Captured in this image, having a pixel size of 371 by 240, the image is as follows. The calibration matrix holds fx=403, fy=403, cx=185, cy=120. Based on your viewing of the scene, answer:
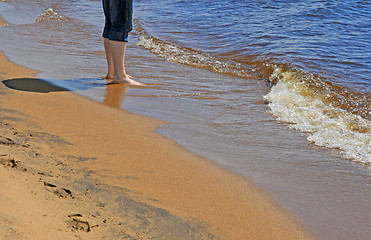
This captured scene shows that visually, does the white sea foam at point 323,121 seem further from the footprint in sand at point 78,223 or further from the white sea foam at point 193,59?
the footprint in sand at point 78,223

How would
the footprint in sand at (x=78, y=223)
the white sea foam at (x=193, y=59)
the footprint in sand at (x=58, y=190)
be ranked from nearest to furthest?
the footprint in sand at (x=78, y=223)
the footprint in sand at (x=58, y=190)
the white sea foam at (x=193, y=59)

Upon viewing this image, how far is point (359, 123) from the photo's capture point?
3.97 metres

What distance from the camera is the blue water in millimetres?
2840

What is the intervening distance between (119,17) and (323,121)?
2.44m

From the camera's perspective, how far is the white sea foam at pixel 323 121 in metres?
3.38

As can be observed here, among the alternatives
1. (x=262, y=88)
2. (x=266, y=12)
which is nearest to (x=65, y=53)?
(x=262, y=88)

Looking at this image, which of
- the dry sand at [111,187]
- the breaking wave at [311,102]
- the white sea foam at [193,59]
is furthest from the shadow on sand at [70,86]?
the white sea foam at [193,59]

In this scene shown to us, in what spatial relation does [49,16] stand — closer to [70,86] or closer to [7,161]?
[70,86]

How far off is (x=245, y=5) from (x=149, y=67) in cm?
575

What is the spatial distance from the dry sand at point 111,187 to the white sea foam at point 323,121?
1136 millimetres

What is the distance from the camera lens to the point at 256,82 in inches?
216

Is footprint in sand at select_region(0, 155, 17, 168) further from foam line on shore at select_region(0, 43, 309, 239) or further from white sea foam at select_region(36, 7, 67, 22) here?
white sea foam at select_region(36, 7, 67, 22)

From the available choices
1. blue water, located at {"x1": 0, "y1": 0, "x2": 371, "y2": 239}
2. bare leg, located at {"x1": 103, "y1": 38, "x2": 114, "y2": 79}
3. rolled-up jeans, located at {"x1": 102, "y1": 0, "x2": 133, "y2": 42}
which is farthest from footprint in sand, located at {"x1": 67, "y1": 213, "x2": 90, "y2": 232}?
bare leg, located at {"x1": 103, "y1": 38, "x2": 114, "y2": 79}

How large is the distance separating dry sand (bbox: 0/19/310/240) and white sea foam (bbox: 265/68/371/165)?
1136 mm
